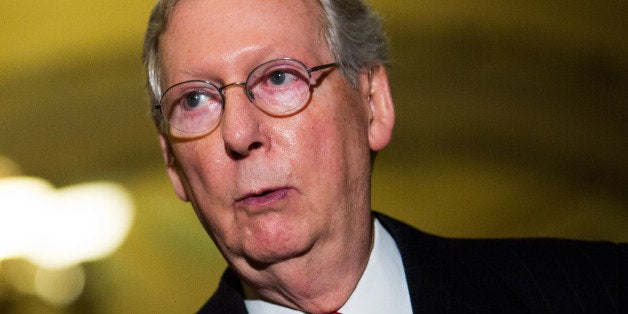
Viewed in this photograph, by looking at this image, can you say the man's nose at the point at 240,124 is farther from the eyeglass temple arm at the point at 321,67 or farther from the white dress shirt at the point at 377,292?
the white dress shirt at the point at 377,292

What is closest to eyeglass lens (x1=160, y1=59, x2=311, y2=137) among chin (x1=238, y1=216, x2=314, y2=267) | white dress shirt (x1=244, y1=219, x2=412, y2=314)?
chin (x1=238, y1=216, x2=314, y2=267)

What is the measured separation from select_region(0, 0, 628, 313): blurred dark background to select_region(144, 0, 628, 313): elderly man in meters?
2.52

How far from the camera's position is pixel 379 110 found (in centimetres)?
211

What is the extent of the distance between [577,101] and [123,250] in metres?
2.87

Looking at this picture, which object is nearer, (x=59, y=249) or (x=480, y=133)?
(x=59, y=249)

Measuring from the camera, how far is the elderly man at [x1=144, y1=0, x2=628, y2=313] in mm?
1829

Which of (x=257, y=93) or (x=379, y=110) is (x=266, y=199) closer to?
(x=257, y=93)

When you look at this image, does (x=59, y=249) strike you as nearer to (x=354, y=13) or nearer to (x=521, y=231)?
(x=521, y=231)

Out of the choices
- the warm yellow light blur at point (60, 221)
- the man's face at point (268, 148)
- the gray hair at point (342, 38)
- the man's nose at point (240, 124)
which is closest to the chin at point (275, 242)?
the man's face at point (268, 148)

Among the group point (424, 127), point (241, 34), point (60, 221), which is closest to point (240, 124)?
point (241, 34)

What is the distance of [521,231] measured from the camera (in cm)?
536

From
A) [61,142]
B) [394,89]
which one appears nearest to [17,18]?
[61,142]

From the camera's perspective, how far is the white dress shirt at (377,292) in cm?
198

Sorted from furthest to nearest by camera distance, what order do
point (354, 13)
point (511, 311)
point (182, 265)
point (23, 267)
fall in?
point (182, 265) → point (23, 267) → point (354, 13) → point (511, 311)
